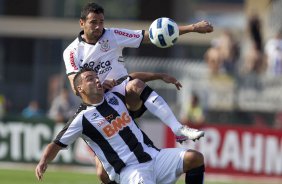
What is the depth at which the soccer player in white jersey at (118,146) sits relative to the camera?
38.0 ft

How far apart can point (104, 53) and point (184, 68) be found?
1299 centimetres

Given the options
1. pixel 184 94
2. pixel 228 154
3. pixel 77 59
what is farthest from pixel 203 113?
pixel 77 59

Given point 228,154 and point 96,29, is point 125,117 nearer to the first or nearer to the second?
point 96,29

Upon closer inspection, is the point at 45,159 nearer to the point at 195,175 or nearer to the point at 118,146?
the point at 118,146

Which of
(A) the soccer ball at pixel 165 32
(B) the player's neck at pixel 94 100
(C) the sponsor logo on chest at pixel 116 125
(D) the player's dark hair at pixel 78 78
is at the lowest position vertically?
(C) the sponsor logo on chest at pixel 116 125

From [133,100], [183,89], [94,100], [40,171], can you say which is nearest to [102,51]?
[133,100]

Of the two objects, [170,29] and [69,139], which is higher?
[170,29]

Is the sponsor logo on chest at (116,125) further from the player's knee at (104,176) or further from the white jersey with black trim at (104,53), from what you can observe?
the player's knee at (104,176)

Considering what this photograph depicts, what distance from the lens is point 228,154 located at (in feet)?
72.0

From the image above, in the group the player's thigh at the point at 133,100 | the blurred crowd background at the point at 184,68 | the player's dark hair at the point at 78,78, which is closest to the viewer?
the player's dark hair at the point at 78,78

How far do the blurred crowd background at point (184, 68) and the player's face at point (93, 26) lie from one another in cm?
978

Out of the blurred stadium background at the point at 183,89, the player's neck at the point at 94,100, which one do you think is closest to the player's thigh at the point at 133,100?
the player's neck at the point at 94,100

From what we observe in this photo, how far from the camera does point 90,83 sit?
37.9ft

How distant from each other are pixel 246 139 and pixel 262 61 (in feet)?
12.4
